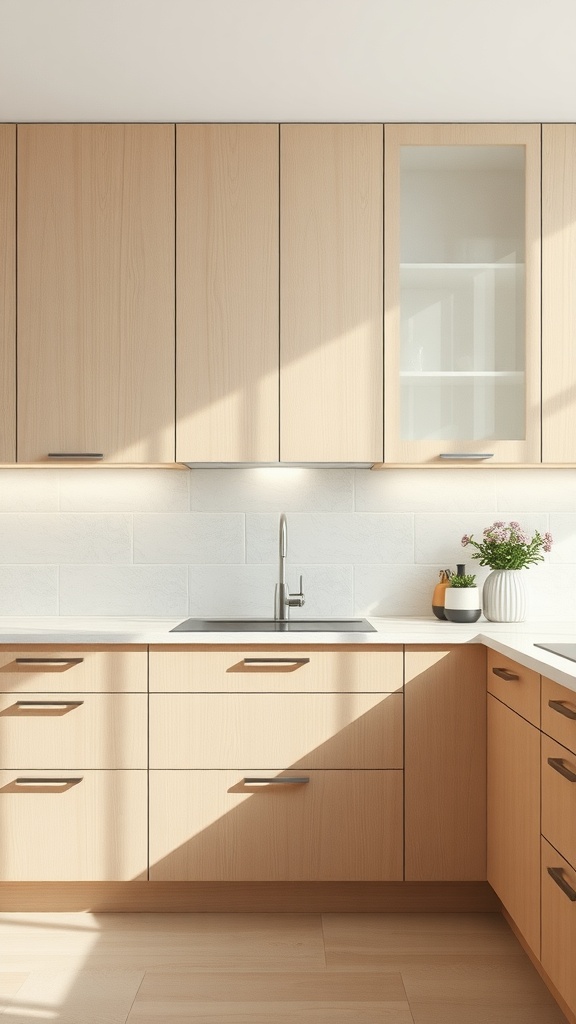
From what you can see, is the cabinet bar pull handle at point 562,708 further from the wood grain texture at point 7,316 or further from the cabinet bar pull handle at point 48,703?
the wood grain texture at point 7,316

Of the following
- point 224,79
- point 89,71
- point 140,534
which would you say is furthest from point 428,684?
point 89,71

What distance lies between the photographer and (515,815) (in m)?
2.18

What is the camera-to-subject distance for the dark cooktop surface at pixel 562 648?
2021 millimetres

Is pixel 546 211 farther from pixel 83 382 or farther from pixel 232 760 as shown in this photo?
pixel 232 760

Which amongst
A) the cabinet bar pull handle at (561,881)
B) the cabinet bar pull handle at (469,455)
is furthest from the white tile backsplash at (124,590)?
the cabinet bar pull handle at (561,881)

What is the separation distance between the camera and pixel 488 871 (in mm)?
2477

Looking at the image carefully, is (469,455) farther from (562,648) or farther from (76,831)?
(76,831)

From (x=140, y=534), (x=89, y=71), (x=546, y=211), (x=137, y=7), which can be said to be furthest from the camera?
(x=140, y=534)

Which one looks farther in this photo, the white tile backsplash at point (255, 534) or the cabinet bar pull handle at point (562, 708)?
the white tile backsplash at point (255, 534)

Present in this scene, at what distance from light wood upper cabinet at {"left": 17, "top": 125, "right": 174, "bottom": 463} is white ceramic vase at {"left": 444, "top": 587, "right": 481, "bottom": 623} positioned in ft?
3.44

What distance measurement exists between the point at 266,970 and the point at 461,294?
209 centimetres

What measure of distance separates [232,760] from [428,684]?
2.05 ft

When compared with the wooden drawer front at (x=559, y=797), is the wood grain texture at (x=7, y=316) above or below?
above

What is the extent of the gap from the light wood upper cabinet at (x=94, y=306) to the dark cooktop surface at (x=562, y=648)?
1305mm
